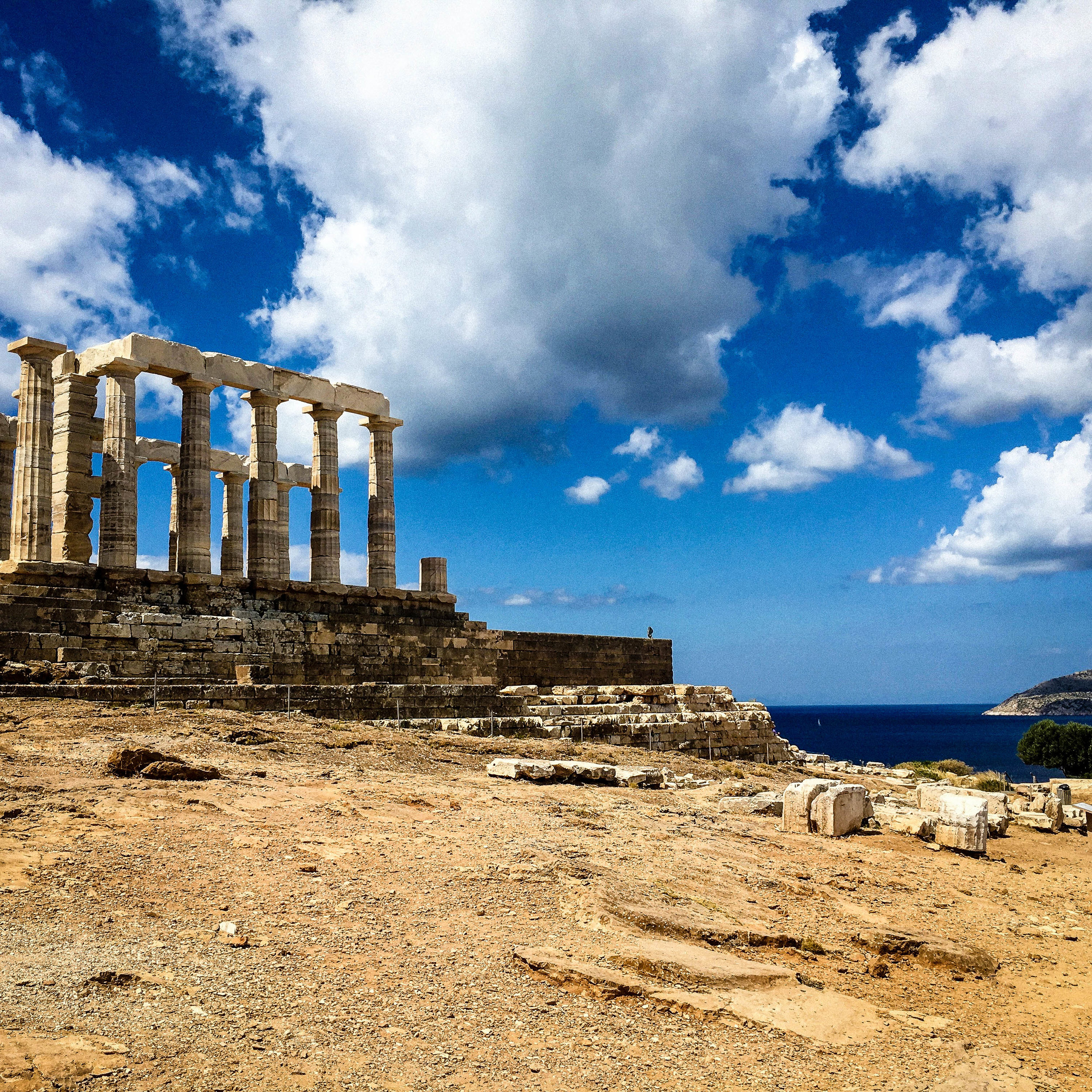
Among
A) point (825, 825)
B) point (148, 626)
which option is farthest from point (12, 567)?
point (825, 825)

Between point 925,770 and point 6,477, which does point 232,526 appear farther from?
point 925,770

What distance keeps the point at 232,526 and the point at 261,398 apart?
6.92 meters

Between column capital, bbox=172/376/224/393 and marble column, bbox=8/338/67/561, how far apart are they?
256 cm

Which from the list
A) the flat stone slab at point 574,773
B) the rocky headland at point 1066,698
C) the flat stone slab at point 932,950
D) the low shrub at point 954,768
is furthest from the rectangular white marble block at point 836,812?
the rocky headland at point 1066,698

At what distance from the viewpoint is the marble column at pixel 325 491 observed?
2459 cm

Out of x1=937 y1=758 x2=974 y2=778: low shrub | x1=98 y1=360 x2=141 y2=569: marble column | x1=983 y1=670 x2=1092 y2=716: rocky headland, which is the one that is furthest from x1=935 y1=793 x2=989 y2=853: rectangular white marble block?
x1=983 y1=670 x2=1092 y2=716: rocky headland

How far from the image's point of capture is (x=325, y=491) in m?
24.7

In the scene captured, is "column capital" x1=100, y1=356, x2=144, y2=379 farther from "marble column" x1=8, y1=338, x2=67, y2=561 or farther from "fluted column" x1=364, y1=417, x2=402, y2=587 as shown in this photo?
"fluted column" x1=364, y1=417, x2=402, y2=587

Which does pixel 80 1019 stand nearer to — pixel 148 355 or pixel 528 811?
pixel 528 811

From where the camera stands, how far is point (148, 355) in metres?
21.0

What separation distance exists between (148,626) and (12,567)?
258 centimetres

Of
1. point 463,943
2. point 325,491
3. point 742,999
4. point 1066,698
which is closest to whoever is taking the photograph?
point 742,999

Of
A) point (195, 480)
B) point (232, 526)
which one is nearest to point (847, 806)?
point (195, 480)

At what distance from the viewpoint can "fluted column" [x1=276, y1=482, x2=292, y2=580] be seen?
23.9 metres
